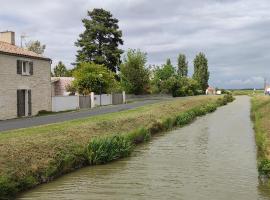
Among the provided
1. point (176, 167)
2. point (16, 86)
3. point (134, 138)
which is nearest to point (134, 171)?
point (176, 167)

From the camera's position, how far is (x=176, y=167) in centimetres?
2056

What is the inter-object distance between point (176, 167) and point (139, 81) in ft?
222

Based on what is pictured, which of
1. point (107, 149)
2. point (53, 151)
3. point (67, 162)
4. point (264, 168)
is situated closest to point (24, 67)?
point (107, 149)

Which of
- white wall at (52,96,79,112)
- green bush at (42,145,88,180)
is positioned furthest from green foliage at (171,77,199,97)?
green bush at (42,145,88,180)

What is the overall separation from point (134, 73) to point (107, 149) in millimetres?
64342

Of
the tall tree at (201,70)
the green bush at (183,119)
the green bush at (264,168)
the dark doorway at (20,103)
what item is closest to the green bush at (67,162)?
the green bush at (264,168)

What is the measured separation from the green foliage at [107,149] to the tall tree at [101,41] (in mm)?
66376

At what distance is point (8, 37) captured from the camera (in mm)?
47938

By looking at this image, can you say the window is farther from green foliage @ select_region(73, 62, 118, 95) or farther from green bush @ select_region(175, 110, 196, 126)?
green foliage @ select_region(73, 62, 118, 95)

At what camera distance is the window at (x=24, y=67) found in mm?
41731

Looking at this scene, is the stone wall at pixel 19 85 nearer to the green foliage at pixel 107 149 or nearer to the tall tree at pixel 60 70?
the green foliage at pixel 107 149

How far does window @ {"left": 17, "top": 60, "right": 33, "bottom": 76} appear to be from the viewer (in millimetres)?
41731

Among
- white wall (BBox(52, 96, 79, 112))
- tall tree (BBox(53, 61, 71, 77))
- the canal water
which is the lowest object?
the canal water

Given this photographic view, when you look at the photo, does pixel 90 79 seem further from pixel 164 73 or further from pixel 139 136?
pixel 164 73
